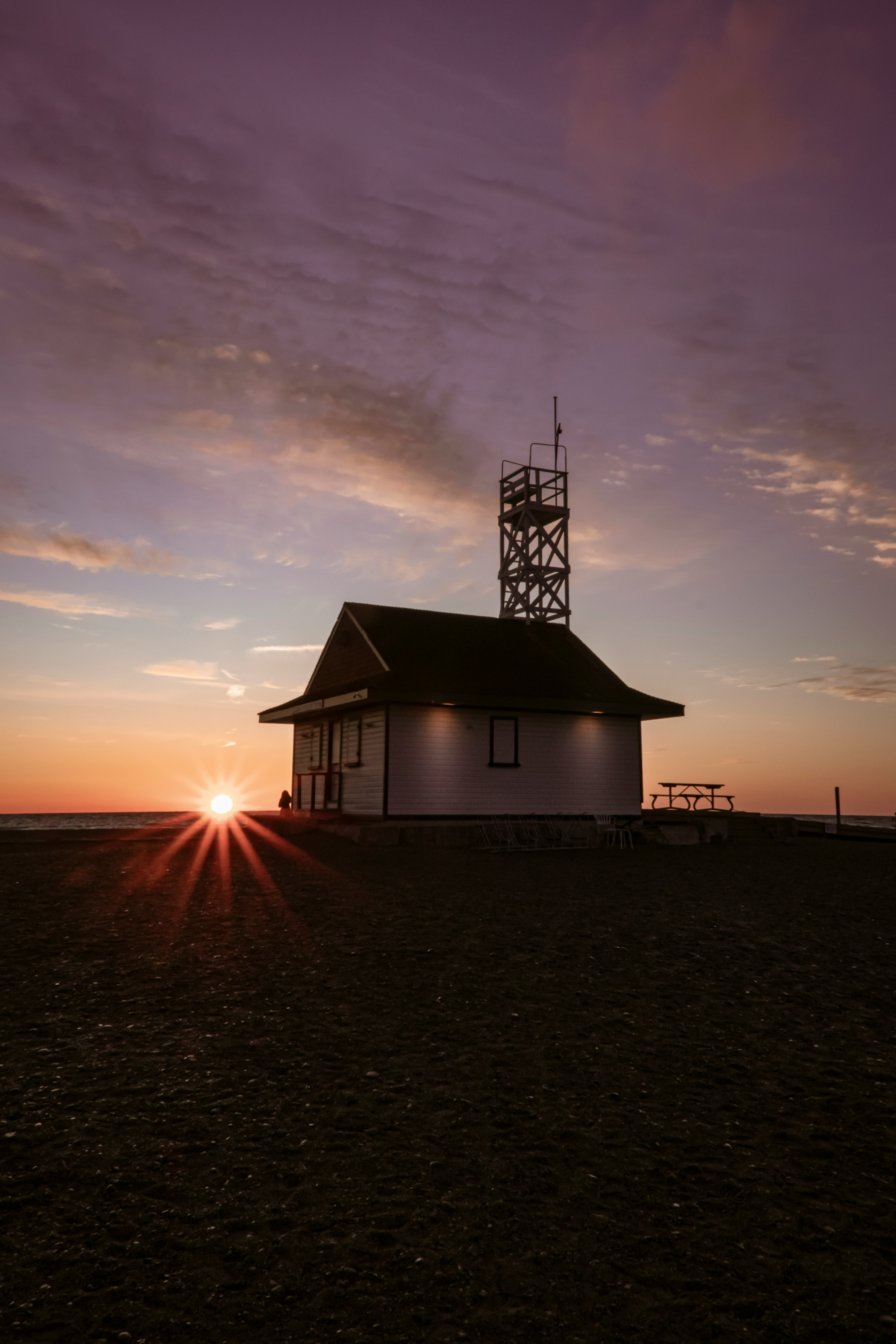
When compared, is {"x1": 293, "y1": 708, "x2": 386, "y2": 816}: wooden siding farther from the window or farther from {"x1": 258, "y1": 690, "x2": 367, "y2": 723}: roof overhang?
the window

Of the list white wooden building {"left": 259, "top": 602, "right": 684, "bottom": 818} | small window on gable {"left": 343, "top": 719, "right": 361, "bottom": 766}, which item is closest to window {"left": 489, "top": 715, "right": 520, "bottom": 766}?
white wooden building {"left": 259, "top": 602, "right": 684, "bottom": 818}

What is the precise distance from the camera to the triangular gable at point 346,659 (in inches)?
1026

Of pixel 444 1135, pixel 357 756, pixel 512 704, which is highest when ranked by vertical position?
pixel 512 704

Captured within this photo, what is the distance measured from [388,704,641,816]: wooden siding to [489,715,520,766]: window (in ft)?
0.36

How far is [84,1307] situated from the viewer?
10.7 ft

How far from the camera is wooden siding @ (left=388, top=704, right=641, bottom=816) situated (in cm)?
2412

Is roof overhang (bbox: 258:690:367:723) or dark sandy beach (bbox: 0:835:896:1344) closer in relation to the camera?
dark sandy beach (bbox: 0:835:896:1344)

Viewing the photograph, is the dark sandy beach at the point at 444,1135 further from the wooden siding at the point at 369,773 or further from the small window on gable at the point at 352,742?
the small window on gable at the point at 352,742

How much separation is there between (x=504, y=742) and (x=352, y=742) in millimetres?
4664

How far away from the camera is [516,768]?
2514 cm

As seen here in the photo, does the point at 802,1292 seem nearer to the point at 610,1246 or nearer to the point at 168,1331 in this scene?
the point at 610,1246

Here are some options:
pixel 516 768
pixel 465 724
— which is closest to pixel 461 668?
pixel 465 724

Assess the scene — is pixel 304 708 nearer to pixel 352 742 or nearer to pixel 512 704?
pixel 352 742

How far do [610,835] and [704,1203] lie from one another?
20841 millimetres
